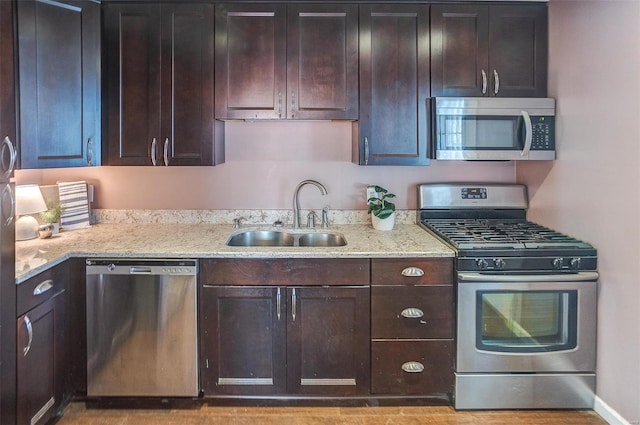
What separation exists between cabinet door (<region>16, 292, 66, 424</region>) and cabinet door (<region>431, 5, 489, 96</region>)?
2.35 meters

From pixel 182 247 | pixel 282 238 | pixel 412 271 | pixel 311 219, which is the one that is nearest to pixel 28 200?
pixel 182 247

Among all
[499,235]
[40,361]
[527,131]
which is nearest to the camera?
[40,361]

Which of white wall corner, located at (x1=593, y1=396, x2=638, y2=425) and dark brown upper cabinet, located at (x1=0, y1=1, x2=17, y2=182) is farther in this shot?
white wall corner, located at (x1=593, y1=396, x2=638, y2=425)

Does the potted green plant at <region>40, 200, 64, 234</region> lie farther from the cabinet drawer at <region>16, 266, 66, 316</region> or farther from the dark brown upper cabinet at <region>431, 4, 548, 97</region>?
the dark brown upper cabinet at <region>431, 4, 548, 97</region>

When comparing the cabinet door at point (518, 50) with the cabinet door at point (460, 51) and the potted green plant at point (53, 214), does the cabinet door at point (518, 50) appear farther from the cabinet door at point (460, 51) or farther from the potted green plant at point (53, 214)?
the potted green plant at point (53, 214)

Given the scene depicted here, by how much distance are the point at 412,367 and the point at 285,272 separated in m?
0.83

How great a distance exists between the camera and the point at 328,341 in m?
2.45

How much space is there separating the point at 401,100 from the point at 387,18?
1.60 ft

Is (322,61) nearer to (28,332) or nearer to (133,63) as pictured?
(133,63)

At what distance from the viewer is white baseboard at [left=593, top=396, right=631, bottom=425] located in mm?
2238

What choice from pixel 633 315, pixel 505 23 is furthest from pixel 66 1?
pixel 633 315

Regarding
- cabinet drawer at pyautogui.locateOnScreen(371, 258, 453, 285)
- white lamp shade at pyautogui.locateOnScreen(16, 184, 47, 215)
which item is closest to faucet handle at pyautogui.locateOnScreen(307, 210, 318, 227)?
cabinet drawer at pyautogui.locateOnScreen(371, 258, 453, 285)

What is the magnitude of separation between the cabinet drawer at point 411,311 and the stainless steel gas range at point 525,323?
2.8 inches

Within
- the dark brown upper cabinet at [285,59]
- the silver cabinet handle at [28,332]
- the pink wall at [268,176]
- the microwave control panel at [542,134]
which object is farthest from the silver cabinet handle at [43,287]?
the microwave control panel at [542,134]
